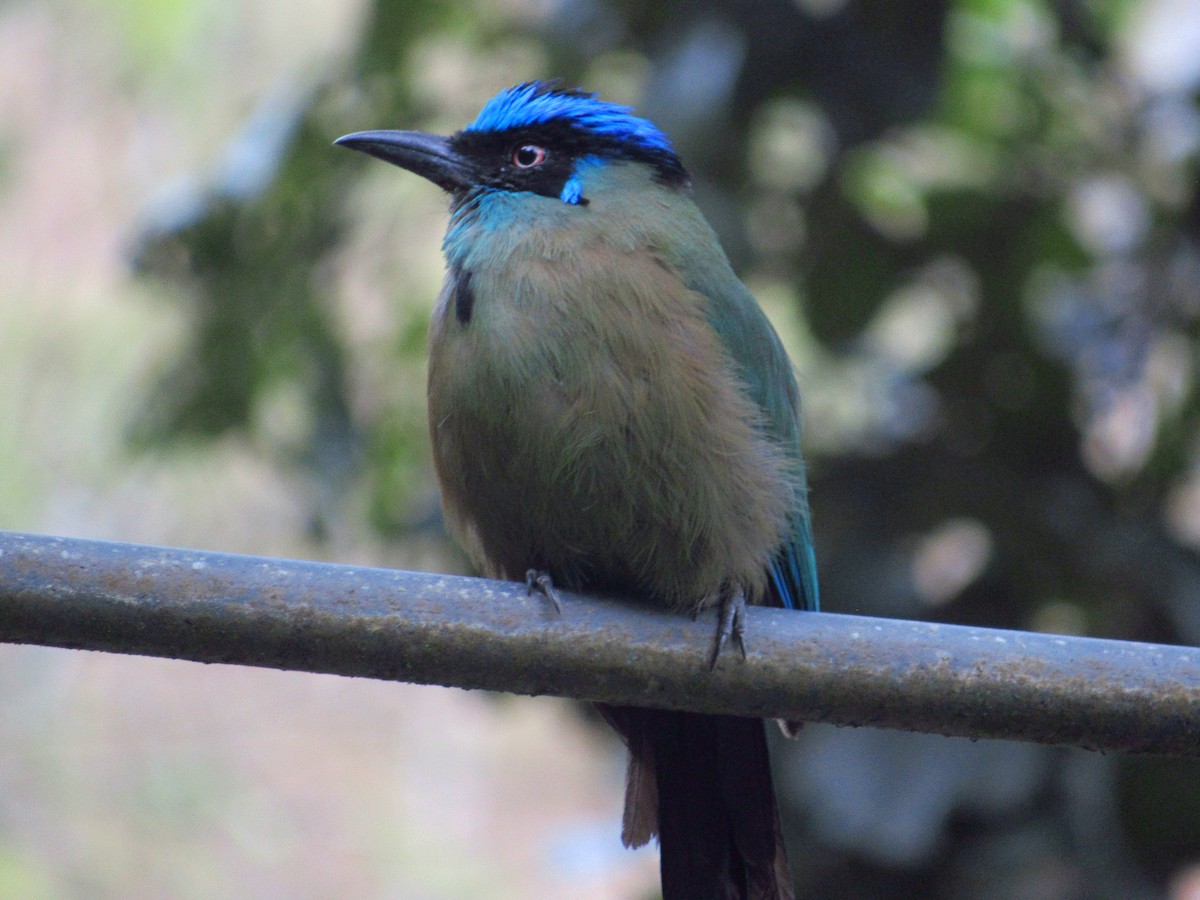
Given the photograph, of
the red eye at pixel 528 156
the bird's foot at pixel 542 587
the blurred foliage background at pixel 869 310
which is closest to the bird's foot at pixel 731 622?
the bird's foot at pixel 542 587

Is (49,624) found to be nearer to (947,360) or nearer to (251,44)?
(947,360)

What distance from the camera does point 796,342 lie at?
5090 millimetres

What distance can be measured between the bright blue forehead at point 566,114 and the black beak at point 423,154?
0.08 metres

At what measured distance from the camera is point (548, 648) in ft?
6.29

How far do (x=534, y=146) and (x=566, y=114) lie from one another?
Result: 9 cm

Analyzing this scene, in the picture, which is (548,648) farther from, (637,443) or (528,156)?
(528,156)

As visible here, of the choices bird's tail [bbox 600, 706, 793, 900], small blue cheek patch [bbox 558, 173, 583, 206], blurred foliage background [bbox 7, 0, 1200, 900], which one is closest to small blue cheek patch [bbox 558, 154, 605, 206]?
small blue cheek patch [bbox 558, 173, 583, 206]

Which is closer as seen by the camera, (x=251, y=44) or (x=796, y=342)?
(x=796, y=342)

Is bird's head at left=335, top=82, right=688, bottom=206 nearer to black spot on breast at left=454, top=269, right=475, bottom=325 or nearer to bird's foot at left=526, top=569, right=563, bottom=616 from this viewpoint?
black spot on breast at left=454, top=269, right=475, bottom=325

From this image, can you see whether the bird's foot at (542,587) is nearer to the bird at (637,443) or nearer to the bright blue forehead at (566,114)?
the bird at (637,443)

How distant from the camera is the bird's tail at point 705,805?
107 inches

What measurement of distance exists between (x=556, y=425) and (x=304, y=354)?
1.93 m

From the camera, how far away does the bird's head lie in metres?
3.07

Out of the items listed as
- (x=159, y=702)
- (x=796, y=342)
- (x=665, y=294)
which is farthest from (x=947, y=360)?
(x=159, y=702)
